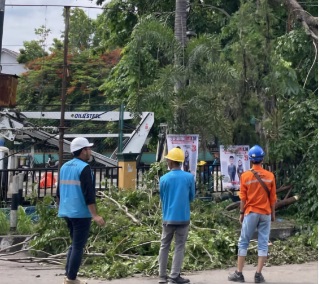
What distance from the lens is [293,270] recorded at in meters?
9.53

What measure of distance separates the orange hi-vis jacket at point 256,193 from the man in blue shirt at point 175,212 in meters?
0.75

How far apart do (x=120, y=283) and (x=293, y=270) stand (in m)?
2.55

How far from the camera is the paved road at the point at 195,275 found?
8.78 meters

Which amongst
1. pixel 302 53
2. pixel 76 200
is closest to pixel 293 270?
pixel 76 200

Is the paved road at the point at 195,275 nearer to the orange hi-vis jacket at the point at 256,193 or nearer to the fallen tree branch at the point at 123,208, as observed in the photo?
the orange hi-vis jacket at the point at 256,193

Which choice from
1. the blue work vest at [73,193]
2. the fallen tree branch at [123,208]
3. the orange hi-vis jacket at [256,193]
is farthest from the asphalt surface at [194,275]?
the fallen tree branch at [123,208]

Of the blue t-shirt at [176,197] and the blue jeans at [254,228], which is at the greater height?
the blue t-shirt at [176,197]

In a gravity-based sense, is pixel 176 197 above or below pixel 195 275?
above

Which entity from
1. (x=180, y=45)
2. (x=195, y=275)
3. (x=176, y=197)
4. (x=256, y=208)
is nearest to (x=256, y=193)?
(x=256, y=208)

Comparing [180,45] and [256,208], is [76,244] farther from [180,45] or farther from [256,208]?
[180,45]

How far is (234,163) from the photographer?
39.9ft

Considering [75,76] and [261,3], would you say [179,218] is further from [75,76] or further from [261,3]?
[75,76]

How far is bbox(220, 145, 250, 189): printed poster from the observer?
12141mm

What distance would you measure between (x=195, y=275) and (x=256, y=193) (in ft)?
4.82
